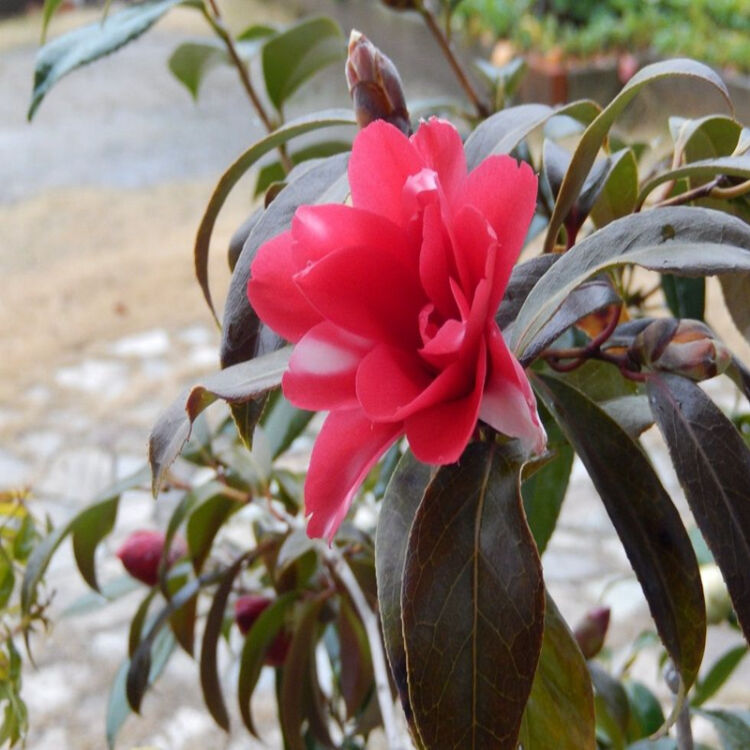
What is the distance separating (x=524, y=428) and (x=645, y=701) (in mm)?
633

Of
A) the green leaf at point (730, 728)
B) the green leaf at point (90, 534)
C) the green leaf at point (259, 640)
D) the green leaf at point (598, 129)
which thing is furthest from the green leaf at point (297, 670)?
the green leaf at point (598, 129)

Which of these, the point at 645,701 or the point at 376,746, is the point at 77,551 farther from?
the point at 376,746

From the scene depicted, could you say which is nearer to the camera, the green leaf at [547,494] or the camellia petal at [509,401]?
the camellia petal at [509,401]

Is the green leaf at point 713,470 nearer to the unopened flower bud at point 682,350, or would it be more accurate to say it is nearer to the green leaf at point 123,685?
the unopened flower bud at point 682,350

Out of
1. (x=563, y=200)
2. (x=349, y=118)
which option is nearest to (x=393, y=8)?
(x=349, y=118)

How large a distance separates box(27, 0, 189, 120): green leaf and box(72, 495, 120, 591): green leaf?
0.86 feet

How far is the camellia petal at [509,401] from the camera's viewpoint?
0.30m

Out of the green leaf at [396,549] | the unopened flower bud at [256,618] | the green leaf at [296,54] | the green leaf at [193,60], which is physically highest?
the green leaf at [396,549]

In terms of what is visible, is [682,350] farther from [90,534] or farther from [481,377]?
[90,534]

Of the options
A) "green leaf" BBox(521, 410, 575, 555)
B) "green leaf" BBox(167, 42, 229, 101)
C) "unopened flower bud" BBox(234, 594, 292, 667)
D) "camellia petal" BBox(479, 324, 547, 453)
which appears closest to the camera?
"camellia petal" BBox(479, 324, 547, 453)

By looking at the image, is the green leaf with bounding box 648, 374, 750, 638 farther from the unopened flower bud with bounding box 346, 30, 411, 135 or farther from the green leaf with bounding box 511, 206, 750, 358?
the unopened flower bud with bounding box 346, 30, 411, 135

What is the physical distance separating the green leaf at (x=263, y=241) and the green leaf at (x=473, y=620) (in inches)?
4.4

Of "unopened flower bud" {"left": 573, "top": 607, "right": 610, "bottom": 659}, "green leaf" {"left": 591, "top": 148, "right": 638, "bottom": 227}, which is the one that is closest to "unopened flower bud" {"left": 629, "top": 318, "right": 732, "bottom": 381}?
"green leaf" {"left": 591, "top": 148, "right": 638, "bottom": 227}

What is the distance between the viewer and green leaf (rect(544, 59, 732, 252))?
1.30 feet
